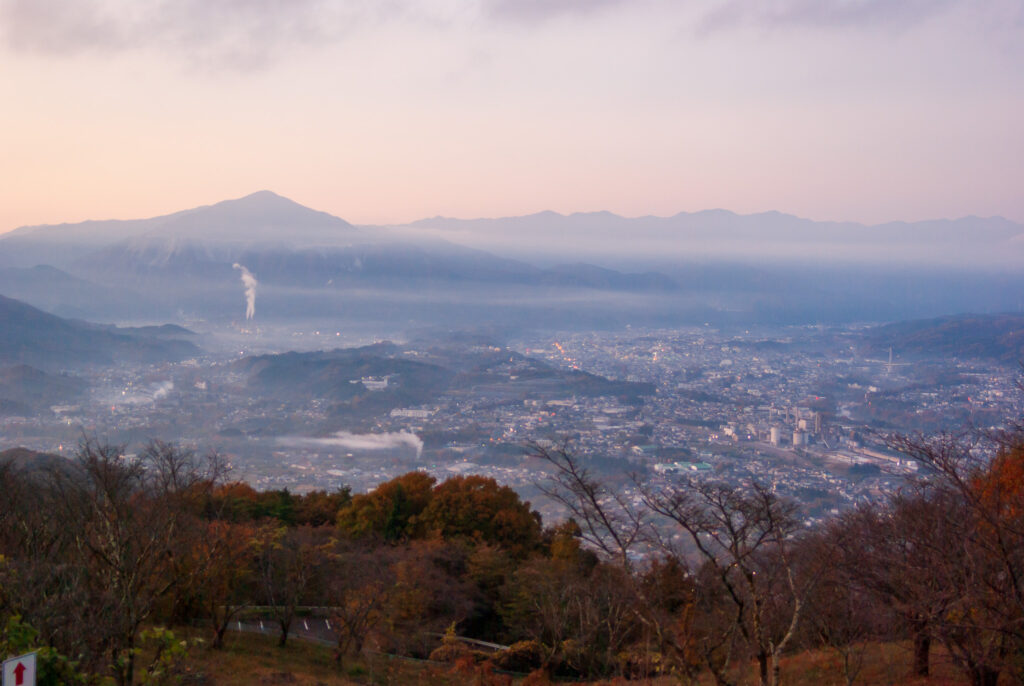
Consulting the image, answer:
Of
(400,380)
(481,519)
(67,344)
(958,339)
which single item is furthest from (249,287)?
(481,519)

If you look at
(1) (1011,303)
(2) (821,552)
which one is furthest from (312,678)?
(1) (1011,303)

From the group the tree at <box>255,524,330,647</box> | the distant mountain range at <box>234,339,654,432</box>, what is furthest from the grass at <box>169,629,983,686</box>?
the distant mountain range at <box>234,339,654,432</box>

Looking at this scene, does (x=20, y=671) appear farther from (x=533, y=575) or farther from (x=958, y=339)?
(x=958, y=339)

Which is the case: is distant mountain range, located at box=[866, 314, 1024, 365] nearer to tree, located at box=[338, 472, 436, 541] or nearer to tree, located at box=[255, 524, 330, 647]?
tree, located at box=[338, 472, 436, 541]

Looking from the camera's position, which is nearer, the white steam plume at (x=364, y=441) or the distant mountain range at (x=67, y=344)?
the white steam plume at (x=364, y=441)

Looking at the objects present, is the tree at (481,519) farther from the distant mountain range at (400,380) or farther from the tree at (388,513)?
the distant mountain range at (400,380)

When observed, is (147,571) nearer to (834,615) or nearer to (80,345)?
(834,615)

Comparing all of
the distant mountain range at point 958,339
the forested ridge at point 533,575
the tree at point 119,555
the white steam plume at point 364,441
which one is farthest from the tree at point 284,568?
the distant mountain range at point 958,339
